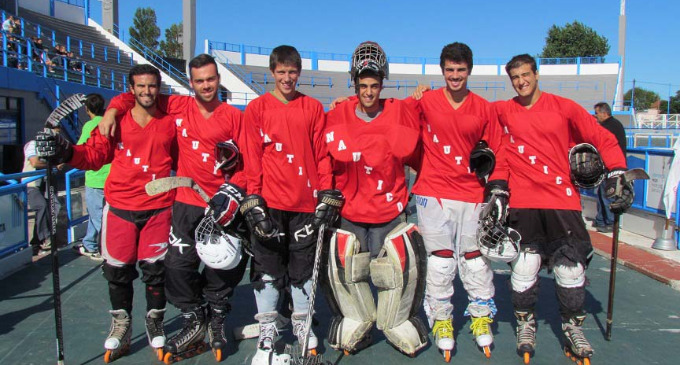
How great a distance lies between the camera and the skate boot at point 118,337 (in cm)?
335

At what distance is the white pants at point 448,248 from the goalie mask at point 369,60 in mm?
950

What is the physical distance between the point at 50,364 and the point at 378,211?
2.39m

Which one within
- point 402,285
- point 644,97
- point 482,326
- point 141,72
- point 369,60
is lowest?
point 482,326

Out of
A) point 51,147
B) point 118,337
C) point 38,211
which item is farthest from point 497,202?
point 38,211

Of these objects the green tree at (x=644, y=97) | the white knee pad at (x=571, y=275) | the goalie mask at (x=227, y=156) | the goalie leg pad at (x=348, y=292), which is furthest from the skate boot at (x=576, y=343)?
the green tree at (x=644, y=97)

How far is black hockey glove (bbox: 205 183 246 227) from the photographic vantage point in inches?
124

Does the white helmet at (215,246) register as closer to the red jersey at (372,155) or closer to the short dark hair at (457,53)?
the red jersey at (372,155)

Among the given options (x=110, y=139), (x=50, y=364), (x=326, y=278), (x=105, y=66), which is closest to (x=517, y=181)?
(x=326, y=278)

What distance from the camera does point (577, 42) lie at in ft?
165

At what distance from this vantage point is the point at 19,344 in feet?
11.8

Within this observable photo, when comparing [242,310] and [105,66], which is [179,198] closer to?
[242,310]

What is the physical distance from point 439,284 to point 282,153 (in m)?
1.38

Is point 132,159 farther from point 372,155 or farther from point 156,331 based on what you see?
point 372,155

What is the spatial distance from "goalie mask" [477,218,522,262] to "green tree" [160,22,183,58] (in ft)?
156
